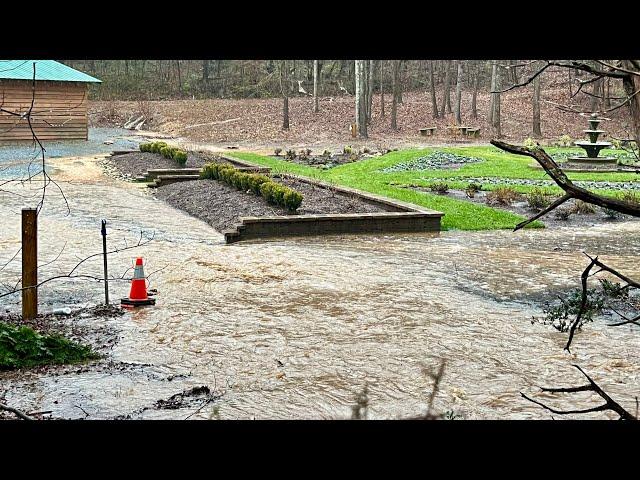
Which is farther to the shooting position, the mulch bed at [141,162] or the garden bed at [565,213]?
the mulch bed at [141,162]

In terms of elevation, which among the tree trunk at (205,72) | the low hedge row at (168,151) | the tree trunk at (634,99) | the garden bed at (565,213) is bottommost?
the garden bed at (565,213)

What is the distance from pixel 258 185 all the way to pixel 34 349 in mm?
11676

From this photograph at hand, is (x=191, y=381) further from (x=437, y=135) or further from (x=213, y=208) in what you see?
(x=437, y=135)

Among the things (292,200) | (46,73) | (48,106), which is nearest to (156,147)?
(48,106)

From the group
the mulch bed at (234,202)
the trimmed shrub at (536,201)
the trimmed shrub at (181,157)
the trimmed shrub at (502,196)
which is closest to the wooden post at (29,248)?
the mulch bed at (234,202)

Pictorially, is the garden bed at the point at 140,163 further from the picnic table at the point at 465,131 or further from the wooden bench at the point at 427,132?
the picnic table at the point at 465,131

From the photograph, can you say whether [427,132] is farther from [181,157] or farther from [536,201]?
[536,201]

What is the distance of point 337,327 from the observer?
32.2 feet

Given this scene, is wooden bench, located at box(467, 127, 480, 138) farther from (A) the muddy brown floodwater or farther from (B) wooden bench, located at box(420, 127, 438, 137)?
(A) the muddy brown floodwater

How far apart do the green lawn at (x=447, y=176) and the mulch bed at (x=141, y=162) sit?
1888 millimetres

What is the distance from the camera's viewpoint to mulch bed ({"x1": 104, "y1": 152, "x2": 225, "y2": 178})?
27641 mm

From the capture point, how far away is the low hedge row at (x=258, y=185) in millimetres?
17562

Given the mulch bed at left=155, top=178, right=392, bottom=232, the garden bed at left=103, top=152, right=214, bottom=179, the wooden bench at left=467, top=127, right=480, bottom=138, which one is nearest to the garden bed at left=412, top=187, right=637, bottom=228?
the mulch bed at left=155, top=178, right=392, bottom=232
